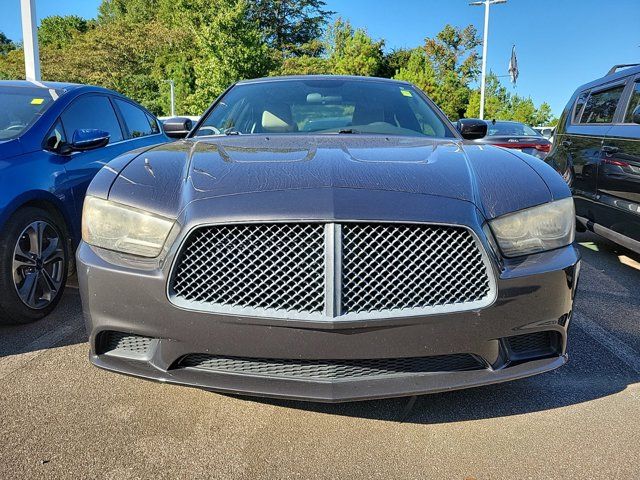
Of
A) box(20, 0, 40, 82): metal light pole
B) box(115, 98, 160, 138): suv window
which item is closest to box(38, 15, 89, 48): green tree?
box(20, 0, 40, 82): metal light pole

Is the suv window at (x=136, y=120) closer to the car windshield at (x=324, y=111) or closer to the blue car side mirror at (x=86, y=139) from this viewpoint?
the blue car side mirror at (x=86, y=139)

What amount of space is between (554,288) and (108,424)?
1.84 meters

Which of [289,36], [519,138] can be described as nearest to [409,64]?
[289,36]

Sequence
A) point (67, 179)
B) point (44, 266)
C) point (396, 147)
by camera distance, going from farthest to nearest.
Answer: point (67, 179)
point (44, 266)
point (396, 147)

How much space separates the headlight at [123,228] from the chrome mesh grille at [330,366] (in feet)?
1.45

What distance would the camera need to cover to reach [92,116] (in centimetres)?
436

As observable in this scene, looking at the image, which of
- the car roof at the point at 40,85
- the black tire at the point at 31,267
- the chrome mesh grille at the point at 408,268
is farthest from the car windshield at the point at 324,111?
the car roof at the point at 40,85

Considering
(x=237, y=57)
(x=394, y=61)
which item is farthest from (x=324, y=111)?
(x=394, y=61)

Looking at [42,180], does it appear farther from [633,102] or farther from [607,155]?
[633,102]

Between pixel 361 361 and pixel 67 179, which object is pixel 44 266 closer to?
pixel 67 179

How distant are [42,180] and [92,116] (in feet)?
3.84

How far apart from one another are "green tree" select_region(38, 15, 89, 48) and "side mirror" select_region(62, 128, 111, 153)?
67.1m

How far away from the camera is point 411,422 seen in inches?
86.0

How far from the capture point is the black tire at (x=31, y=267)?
10.1ft
